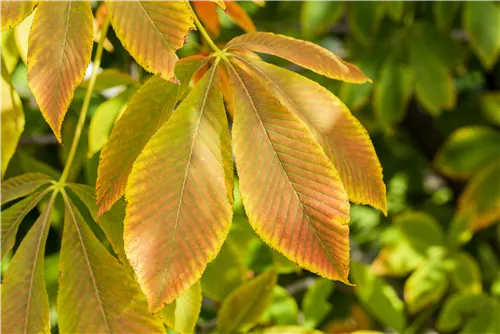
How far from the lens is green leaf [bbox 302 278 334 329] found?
99 cm

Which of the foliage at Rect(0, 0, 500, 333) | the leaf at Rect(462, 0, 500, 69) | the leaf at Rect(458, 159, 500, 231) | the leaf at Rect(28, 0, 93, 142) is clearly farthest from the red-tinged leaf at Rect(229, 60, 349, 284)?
the leaf at Rect(458, 159, 500, 231)

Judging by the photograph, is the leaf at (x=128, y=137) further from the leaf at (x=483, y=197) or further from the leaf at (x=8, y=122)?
the leaf at (x=483, y=197)

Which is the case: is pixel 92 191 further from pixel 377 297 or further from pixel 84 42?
pixel 377 297

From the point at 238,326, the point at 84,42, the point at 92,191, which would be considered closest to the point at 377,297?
the point at 238,326

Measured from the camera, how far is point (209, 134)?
50 cm

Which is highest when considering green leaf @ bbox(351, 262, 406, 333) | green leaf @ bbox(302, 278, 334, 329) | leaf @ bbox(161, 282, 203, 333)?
leaf @ bbox(161, 282, 203, 333)

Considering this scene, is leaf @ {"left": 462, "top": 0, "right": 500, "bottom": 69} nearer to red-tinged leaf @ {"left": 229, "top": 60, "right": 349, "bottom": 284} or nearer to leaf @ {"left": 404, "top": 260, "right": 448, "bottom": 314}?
leaf @ {"left": 404, "top": 260, "right": 448, "bottom": 314}

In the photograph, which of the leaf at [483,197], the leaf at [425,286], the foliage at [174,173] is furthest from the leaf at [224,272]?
the leaf at [483,197]

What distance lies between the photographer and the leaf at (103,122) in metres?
0.74

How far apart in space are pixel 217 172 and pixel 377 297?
0.66 m

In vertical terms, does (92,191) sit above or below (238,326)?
above

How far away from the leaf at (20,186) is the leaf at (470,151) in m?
0.92

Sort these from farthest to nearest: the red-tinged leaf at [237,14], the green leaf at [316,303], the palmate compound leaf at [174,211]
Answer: the green leaf at [316,303] < the red-tinged leaf at [237,14] < the palmate compound leaf at [174,211]

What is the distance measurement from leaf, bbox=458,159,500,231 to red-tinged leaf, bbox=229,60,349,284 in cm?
86
